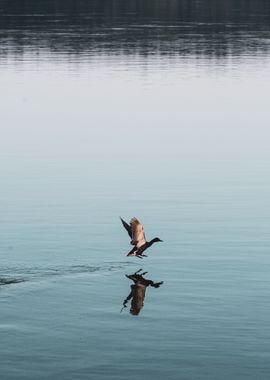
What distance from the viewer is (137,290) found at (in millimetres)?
41500

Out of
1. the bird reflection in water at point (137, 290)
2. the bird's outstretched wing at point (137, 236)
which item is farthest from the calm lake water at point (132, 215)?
the bird's outstretched wing at point (137, 236)

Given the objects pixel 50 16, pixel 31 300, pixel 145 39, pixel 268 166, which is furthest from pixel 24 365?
pixel 50 16

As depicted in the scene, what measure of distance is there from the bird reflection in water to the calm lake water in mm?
291

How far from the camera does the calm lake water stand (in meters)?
35.0

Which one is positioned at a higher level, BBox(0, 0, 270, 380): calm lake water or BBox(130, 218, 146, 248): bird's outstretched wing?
BBox(130, 218, 146, 248): bird's outstretched wing

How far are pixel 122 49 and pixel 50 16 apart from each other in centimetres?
5698

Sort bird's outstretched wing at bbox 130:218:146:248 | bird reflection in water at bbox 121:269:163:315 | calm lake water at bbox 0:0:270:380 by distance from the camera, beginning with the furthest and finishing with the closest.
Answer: bird reflection in water at bbox 121:269:163:315 → bird's outstretched wing at bbox 130:218:146:248 → calm lake water at bbox 0:0:270:380

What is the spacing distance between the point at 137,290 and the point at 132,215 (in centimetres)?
1278

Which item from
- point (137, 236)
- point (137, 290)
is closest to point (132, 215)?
point (137, 290)

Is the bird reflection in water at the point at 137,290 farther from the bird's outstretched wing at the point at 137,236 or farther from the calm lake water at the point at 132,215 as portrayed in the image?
the bird's outstretched wing at the point at 137,236

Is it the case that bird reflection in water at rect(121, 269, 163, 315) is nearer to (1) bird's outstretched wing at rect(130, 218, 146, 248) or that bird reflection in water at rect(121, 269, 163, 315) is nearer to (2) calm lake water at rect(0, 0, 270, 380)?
(2) calm lake water at rect(0, 0, 270, 380)

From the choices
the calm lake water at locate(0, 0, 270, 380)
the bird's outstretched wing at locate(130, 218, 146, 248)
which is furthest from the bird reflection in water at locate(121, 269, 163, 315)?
the bird's outstretched wing at locate(130, 218, 146, 248)

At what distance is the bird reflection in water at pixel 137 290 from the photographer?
39.6m

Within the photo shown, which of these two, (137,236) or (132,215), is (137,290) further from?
(132,215)
